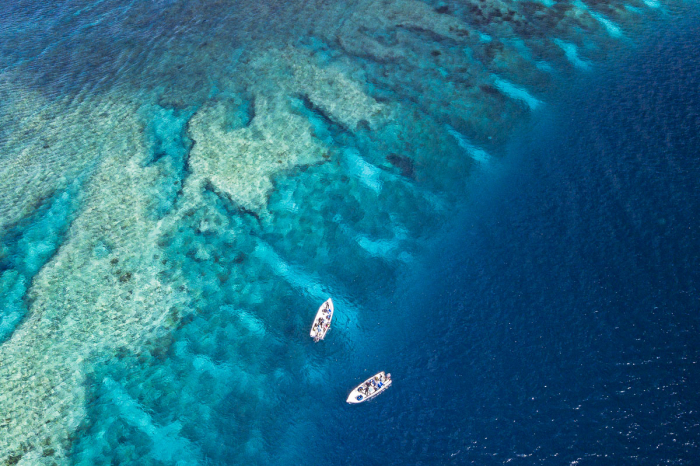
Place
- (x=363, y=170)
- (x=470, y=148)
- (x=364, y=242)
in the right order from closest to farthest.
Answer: (x=364, y=242), (x=363, y=170), (x=470, y=148)

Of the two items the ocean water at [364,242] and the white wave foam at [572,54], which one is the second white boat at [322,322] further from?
the white wave foam at [572,54]

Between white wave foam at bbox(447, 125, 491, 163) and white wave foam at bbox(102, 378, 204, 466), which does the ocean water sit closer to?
white wave foam at bbox(102, 378, 204, 466)

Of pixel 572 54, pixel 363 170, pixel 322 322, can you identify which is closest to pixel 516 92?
pixel 572 54

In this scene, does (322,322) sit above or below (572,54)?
below

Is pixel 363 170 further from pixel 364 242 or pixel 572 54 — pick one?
pixel 572 54

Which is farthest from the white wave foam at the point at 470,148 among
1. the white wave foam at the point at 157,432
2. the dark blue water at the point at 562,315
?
the white wave foam at the point at 157,432

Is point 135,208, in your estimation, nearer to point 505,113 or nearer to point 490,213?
point 490,213
